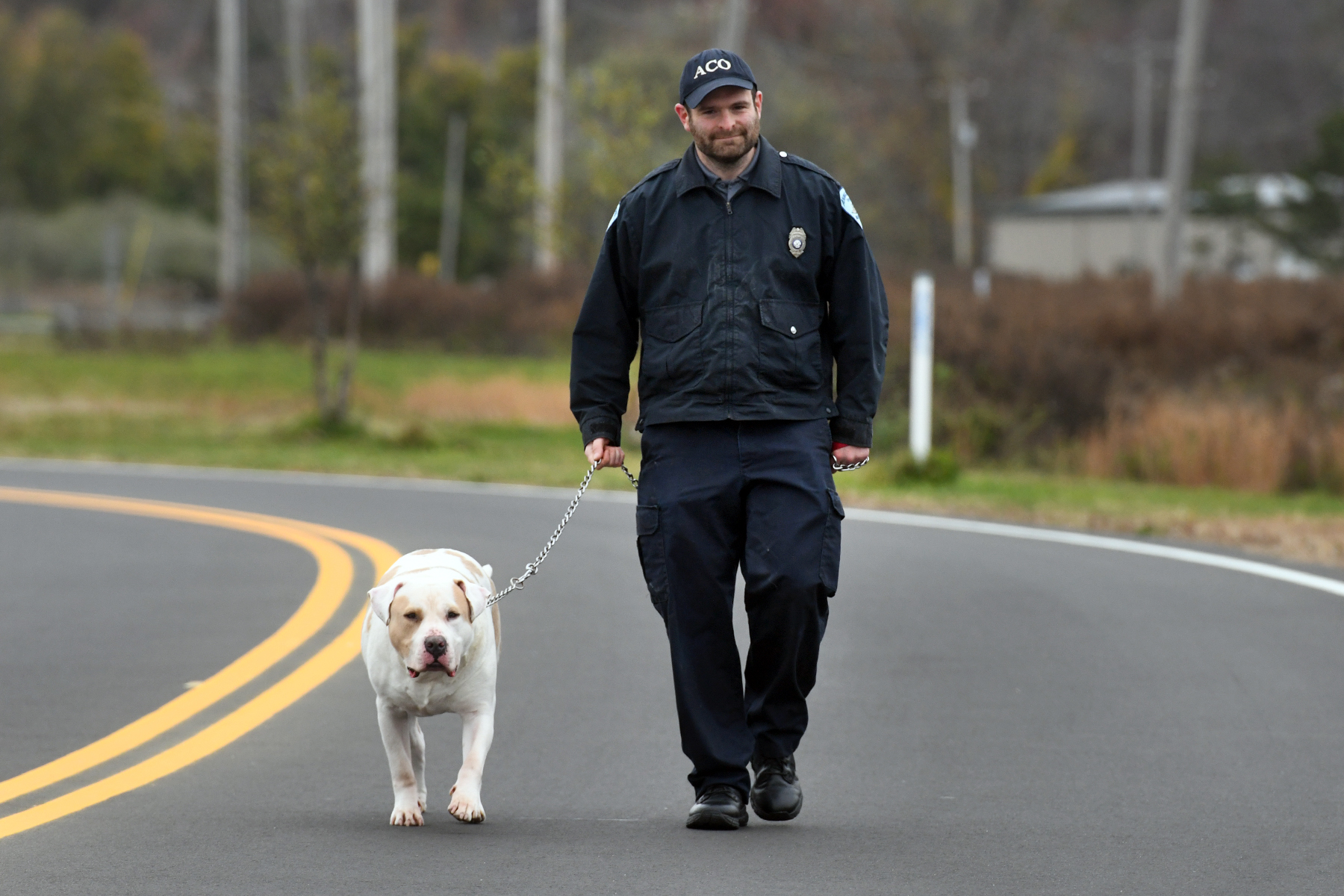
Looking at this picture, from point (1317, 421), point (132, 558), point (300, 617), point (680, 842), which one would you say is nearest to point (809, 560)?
point (680, 842)

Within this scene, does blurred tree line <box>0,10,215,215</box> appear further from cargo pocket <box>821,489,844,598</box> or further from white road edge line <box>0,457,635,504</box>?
cargo pocket <box>821,489,844,598</box>

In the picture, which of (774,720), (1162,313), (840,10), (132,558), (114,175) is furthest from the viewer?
(840,10)

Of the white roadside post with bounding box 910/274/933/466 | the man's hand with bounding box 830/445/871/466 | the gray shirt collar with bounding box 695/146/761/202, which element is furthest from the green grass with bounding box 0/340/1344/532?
the gray shirt collar with bounding box 695/146/761/202

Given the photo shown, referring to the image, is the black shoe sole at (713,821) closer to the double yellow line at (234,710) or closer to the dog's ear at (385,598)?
the dog's ear at (385,598)

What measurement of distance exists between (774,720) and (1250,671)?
3.03 metres

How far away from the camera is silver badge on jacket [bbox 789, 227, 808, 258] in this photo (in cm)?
528

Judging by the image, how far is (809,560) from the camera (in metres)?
5.29

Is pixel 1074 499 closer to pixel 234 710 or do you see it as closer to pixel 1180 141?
pixel 234 710

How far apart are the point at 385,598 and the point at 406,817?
2.17ft

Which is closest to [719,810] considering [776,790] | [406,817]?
[776,790]

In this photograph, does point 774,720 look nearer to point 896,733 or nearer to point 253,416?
point 896,733

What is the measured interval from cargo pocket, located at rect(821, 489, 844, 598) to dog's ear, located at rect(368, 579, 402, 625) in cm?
117

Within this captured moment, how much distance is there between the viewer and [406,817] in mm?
5281

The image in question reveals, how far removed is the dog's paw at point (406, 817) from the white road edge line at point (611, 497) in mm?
5960
